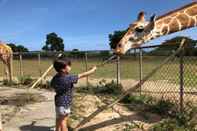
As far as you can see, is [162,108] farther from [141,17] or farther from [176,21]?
[141,17]

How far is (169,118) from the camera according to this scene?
855 centimetres

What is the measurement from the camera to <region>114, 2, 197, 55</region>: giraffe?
9023 mm

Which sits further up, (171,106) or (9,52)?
(9,52)

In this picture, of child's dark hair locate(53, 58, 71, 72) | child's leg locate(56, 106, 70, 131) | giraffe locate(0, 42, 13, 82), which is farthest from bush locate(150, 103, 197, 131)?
giraffe locate(0, 42, 13, 82)

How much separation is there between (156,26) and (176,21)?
533mm

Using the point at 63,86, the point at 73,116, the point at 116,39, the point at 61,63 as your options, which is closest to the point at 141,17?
the point at 73,116

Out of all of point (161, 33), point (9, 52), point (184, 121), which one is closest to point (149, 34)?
point (161, 33)

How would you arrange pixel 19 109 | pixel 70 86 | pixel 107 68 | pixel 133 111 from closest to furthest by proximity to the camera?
pixel 70 86
pixel 133 111
pixel 19 109
pixel 107 68

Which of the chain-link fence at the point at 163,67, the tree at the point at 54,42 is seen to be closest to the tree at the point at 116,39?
the chain-link fence at the point at 163,67

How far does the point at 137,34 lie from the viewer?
9086 mm

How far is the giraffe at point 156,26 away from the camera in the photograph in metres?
9.02

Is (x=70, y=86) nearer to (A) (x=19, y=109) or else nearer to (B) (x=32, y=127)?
(B) (x=32, y=127)

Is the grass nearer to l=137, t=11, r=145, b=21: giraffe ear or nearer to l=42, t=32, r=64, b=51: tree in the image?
l=137, t=11, r=145, b=21: giraffe ear

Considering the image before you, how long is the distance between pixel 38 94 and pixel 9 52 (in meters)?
5.75
